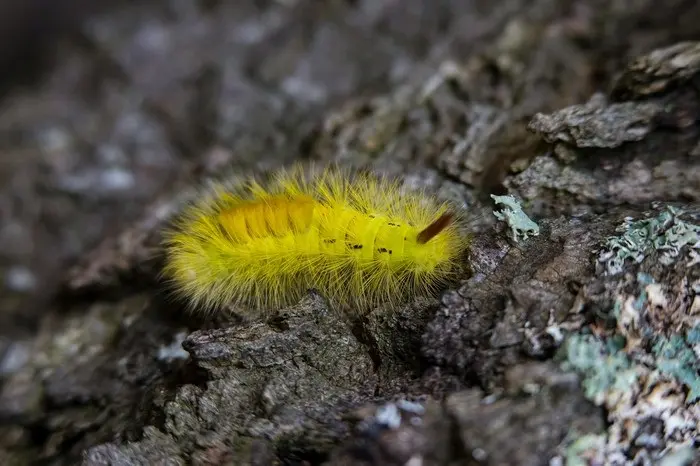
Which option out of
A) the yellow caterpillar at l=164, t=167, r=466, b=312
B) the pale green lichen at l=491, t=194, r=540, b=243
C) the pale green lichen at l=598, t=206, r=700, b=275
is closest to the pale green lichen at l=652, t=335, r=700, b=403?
the pale green lichen at l=598, t=206, r=700, b=275

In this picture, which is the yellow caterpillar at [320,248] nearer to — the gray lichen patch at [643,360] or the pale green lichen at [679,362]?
the gray lichen patch at [643,360]

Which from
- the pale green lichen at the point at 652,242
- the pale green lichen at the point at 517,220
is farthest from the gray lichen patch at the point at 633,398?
the pale green lichen at the point at 517,220

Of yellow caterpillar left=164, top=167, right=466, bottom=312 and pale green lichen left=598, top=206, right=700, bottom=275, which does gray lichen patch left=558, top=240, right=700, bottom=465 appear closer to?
pale green lichen left=598, top=206, right=700, bottom=275

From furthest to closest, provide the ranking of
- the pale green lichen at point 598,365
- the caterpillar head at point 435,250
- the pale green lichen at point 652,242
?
1. the caterpillar head at point 435,250
2. the pale green lichen at point 652,242
3. the pale green lichen at point 598,365

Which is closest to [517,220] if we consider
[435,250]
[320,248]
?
[435,250]

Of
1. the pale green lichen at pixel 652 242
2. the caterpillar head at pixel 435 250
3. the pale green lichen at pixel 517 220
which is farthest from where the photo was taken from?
the caterpillar head at pixel 435 250

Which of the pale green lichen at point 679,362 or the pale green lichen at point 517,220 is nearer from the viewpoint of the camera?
the pale green lichen at point 679,362

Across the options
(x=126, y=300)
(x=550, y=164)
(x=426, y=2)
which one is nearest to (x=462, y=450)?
(x=550, y=164)
